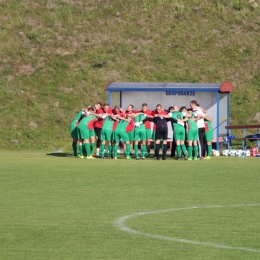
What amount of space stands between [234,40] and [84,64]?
795cm

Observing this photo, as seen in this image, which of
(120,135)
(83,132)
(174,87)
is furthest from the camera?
(174,87)

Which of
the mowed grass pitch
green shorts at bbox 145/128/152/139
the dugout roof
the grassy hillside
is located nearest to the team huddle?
green shorts at bbox 145/128/152/139

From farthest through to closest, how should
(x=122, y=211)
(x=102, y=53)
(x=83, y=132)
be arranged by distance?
(x=102, y=53)
(x=83, y=132)
(x=122, y=211)

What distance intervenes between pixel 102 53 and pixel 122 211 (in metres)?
31.7

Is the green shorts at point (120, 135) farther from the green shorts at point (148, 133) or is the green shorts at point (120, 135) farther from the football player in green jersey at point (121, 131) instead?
the green shorts at point (148, 133)

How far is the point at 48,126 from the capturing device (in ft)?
127

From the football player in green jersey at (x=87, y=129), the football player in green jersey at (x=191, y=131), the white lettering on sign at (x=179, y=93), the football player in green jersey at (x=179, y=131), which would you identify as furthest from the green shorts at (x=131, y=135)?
the white lettering on sign at (x=179, y=93)

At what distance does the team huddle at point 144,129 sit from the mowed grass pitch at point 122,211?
15.0 feet

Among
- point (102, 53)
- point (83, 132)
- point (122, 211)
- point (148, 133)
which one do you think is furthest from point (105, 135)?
point (102, 53)

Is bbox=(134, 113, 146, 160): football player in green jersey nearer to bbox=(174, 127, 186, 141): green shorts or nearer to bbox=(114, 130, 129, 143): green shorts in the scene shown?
bbox=(114, 130, 129, 143): green shorts

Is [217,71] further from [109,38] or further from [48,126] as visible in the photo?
[48,126]

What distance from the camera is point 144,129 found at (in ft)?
93.8

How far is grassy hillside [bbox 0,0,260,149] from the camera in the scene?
3981 centimetres

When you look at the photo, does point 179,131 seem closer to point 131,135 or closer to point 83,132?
point 131,135
